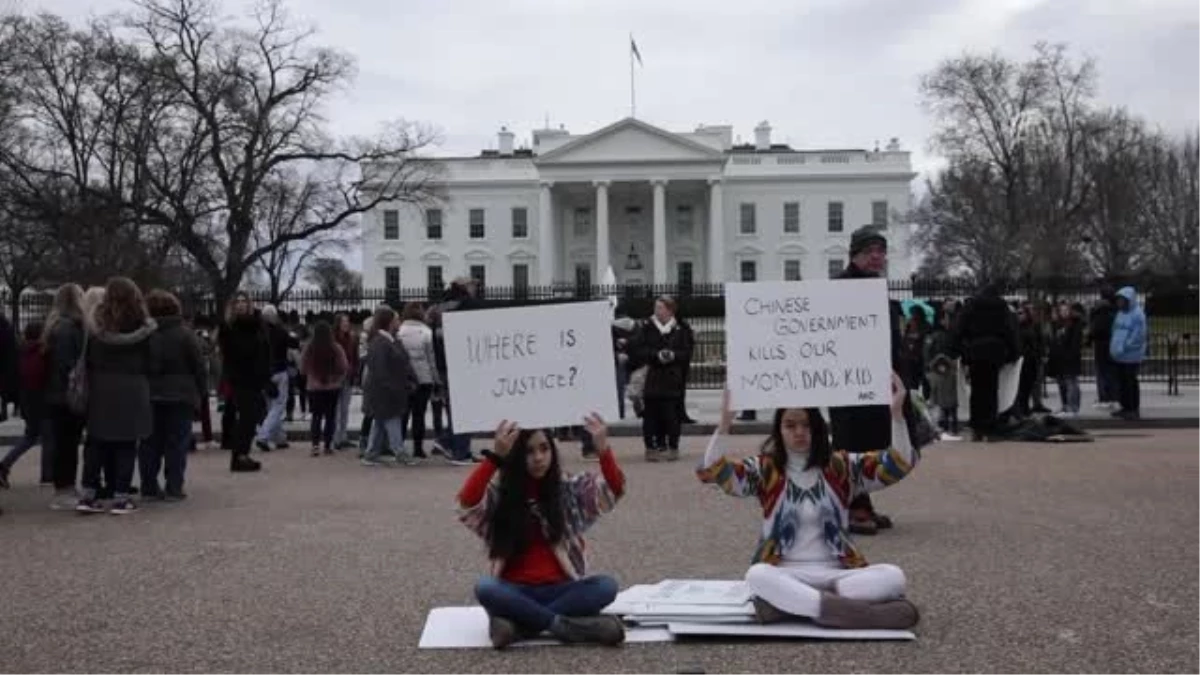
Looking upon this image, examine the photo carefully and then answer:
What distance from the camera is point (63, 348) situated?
10.7 m

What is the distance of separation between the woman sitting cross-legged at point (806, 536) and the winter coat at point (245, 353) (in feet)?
27.1

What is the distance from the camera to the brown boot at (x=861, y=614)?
5.50 meters

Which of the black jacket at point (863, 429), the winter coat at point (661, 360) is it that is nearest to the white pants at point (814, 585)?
the black jacket at point (863, 429)

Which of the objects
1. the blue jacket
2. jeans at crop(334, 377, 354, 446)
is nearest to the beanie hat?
jeans at crop(334, 377, 354, 446)

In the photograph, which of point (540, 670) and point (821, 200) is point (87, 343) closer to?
point (540, 670)

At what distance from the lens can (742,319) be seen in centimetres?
609

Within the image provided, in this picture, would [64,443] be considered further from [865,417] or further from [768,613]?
[768,613]

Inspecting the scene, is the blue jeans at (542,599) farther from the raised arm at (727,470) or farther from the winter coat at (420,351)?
the winter coat at (420,351)

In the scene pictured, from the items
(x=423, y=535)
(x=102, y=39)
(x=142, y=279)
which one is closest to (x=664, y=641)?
(x=423, y=535)

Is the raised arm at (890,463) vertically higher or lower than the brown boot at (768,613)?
higher

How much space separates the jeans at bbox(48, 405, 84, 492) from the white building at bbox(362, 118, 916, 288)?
7174 centimetres

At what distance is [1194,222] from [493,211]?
1683 inches

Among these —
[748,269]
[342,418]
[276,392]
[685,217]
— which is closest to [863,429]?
[342,418]

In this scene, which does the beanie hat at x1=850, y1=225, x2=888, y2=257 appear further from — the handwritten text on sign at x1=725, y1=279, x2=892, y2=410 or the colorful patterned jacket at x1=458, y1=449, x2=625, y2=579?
the colorful patterned jacket at x1=458, y1=449, x2=625, y2=579
